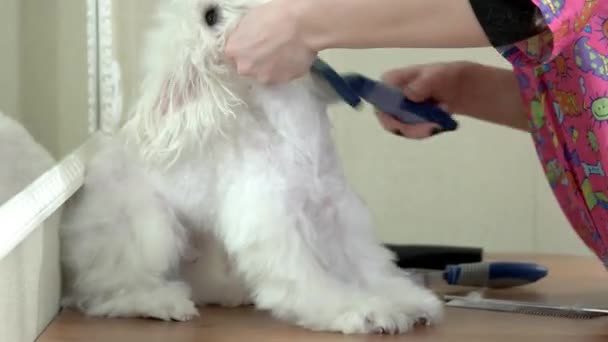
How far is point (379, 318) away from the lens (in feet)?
2.44

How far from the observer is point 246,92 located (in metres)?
0.82

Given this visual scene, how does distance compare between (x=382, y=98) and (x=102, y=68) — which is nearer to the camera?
(x=382, y=98)

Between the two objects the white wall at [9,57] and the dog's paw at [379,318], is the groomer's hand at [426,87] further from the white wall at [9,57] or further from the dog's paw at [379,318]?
the white wall at [9,57]

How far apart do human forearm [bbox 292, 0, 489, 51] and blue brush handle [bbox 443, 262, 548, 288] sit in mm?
371

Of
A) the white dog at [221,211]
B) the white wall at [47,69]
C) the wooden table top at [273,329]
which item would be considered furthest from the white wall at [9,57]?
the wooden table top at [273,329]

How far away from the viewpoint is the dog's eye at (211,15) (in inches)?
30.9

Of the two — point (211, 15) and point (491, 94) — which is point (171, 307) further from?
point (491, 94)

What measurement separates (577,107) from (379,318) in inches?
9.6

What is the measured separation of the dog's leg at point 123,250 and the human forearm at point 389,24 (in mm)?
234

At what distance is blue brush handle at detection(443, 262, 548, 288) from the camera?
986mm

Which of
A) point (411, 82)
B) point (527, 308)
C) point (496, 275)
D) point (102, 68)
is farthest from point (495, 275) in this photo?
point (102, 68)

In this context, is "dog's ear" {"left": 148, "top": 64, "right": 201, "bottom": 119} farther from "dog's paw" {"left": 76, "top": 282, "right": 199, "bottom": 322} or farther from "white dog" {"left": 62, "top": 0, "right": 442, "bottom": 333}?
"dog's paw" {"left": 76, "top": 282, "right": 199, "bottom": 322}

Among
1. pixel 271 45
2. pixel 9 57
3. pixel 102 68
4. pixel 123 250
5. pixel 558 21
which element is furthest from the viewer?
pixel 102 68

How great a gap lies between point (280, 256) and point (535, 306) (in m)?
0.27
